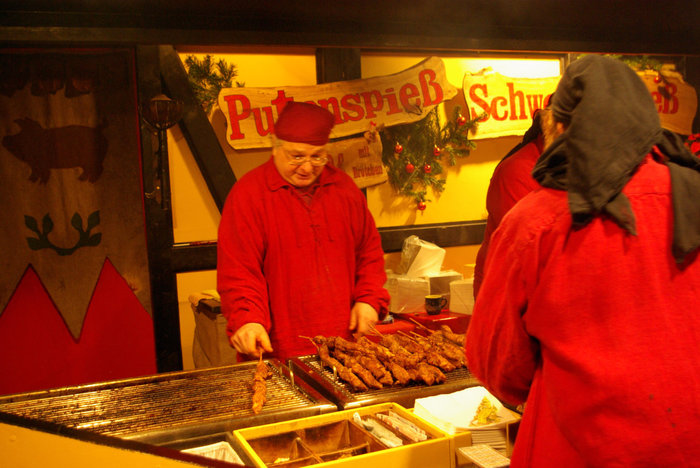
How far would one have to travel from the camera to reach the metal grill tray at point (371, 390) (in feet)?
7.76

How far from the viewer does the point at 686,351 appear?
1.41 metres

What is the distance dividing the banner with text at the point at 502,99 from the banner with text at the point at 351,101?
0.91ft

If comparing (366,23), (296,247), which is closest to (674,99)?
(366,23)

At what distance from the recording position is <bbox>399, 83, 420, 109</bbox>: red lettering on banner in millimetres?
5887

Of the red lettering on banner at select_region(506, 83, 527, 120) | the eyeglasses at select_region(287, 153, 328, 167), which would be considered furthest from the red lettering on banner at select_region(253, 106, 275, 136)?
the red lettering on banner at select_region(506, 83, 527, 120)

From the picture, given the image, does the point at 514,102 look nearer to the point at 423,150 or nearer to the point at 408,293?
the point at 423,150

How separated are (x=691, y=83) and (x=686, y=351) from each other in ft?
22.6

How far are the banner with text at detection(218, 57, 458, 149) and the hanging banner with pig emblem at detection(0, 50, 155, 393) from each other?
0.87 metres

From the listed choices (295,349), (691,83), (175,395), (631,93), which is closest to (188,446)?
(175,395)

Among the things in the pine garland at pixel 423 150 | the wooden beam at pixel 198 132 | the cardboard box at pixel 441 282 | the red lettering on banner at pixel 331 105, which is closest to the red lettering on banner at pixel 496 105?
the pine garland at pixel 423 150

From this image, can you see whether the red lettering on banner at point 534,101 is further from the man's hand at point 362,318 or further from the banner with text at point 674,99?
the man's hand at point 362,318

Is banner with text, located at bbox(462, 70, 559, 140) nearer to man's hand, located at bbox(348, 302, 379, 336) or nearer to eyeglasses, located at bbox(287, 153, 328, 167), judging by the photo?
eyeglasses, located at bbox(287, 153, 328, 167)

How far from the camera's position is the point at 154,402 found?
235 centimetres

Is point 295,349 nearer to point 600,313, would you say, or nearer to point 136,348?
point 600,313
